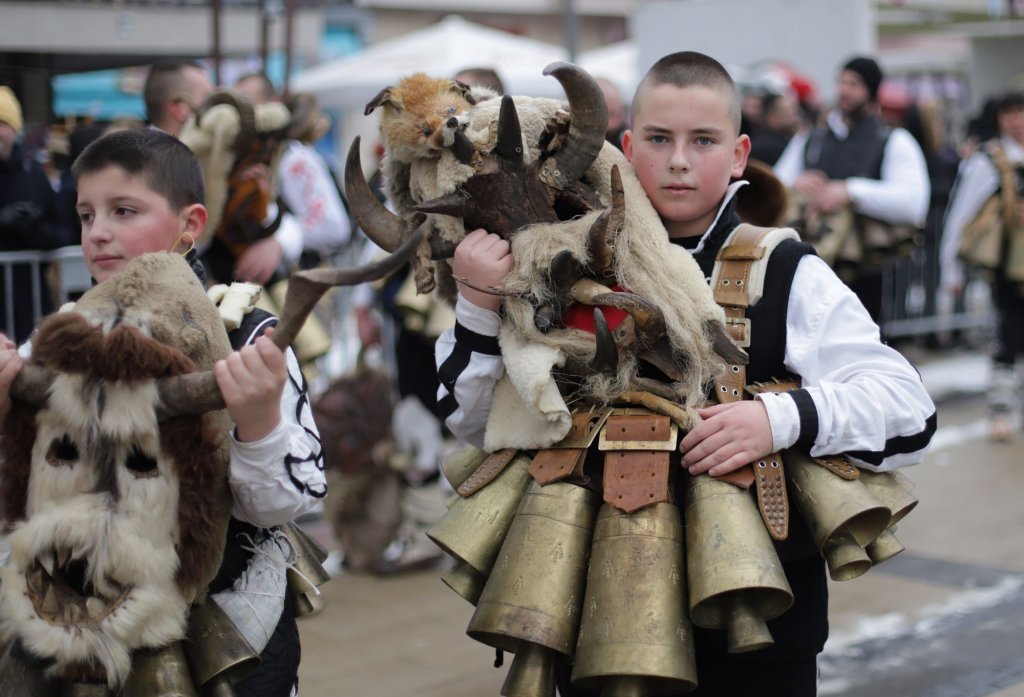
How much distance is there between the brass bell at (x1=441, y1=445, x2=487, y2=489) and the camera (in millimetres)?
2816

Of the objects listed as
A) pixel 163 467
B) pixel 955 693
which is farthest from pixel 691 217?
pixel 955 693

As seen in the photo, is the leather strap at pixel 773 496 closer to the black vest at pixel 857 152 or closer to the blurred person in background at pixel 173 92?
the blurred person in background at pixel 173 92

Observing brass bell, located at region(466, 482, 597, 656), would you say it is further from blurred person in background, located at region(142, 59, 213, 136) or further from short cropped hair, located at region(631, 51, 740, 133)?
blurred person in background, located at region(142, 59, 213, 136)

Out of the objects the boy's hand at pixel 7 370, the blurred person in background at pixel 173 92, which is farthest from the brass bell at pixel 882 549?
the blurred person in background at pixel 173 92

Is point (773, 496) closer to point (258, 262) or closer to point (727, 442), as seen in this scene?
point (727, 442)

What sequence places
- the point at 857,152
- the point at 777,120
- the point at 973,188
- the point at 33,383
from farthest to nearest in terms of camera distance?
the point at 777,120 < the point at 973,188 < the point at 857,152 < the point at 33,383

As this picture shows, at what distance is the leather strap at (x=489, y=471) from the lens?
2590 mm

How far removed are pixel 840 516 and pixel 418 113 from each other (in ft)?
3.85

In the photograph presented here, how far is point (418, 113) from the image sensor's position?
253cm

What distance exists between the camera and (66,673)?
219 centimetres

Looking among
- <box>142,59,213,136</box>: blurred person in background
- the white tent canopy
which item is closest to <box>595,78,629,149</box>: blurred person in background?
<box>142,59,213,136</box>: blurred person in background

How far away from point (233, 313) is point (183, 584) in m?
0.59

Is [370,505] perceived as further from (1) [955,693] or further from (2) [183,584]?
(2) [183,584]

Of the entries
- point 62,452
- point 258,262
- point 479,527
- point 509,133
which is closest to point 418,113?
point 509,133
